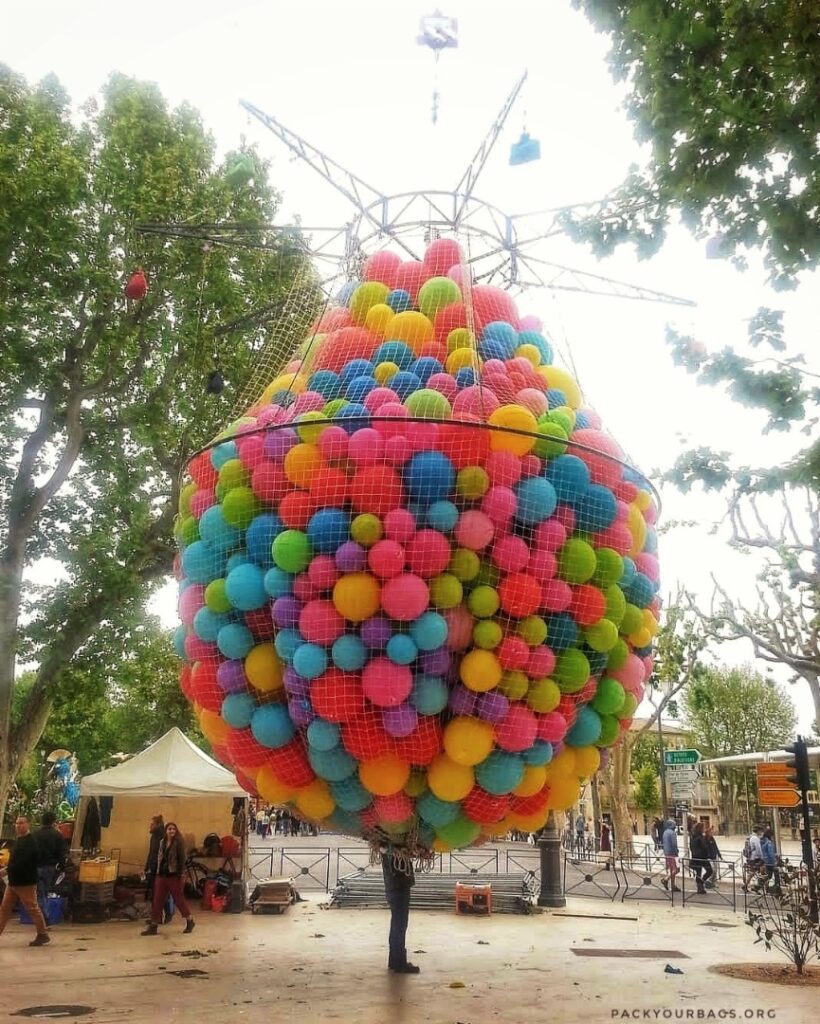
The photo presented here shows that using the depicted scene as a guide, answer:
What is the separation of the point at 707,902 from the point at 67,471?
600 inches

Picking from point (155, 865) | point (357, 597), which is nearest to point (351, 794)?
point (357, 597)

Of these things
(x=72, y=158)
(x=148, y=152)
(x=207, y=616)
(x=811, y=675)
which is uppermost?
(x=148, y=152)

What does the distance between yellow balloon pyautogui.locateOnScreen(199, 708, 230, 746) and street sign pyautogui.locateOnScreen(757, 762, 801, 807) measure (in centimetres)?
881

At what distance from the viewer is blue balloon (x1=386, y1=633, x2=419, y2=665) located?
221 inches

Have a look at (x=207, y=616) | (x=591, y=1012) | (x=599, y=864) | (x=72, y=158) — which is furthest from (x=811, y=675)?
(x=72, y=158)

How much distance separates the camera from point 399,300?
277 inches

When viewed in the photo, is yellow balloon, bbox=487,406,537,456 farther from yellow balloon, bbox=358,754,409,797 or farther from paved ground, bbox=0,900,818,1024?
paved ground, bbox=0,900,818,1024

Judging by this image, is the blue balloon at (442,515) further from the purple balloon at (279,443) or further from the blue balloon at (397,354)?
the blue balloon at (397,354)

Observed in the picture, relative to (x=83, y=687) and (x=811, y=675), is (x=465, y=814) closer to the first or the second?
(x=83, y=687)

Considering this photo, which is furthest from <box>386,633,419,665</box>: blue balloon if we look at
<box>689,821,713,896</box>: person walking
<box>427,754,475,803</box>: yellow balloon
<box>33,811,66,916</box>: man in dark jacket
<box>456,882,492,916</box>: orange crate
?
<box>689,821,713,896</box>: person walking

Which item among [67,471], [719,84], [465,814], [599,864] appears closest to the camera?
[719,84]

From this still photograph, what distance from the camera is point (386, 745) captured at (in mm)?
5855

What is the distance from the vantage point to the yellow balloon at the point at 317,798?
640cm

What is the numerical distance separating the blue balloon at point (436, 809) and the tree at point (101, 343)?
29.3 ft
